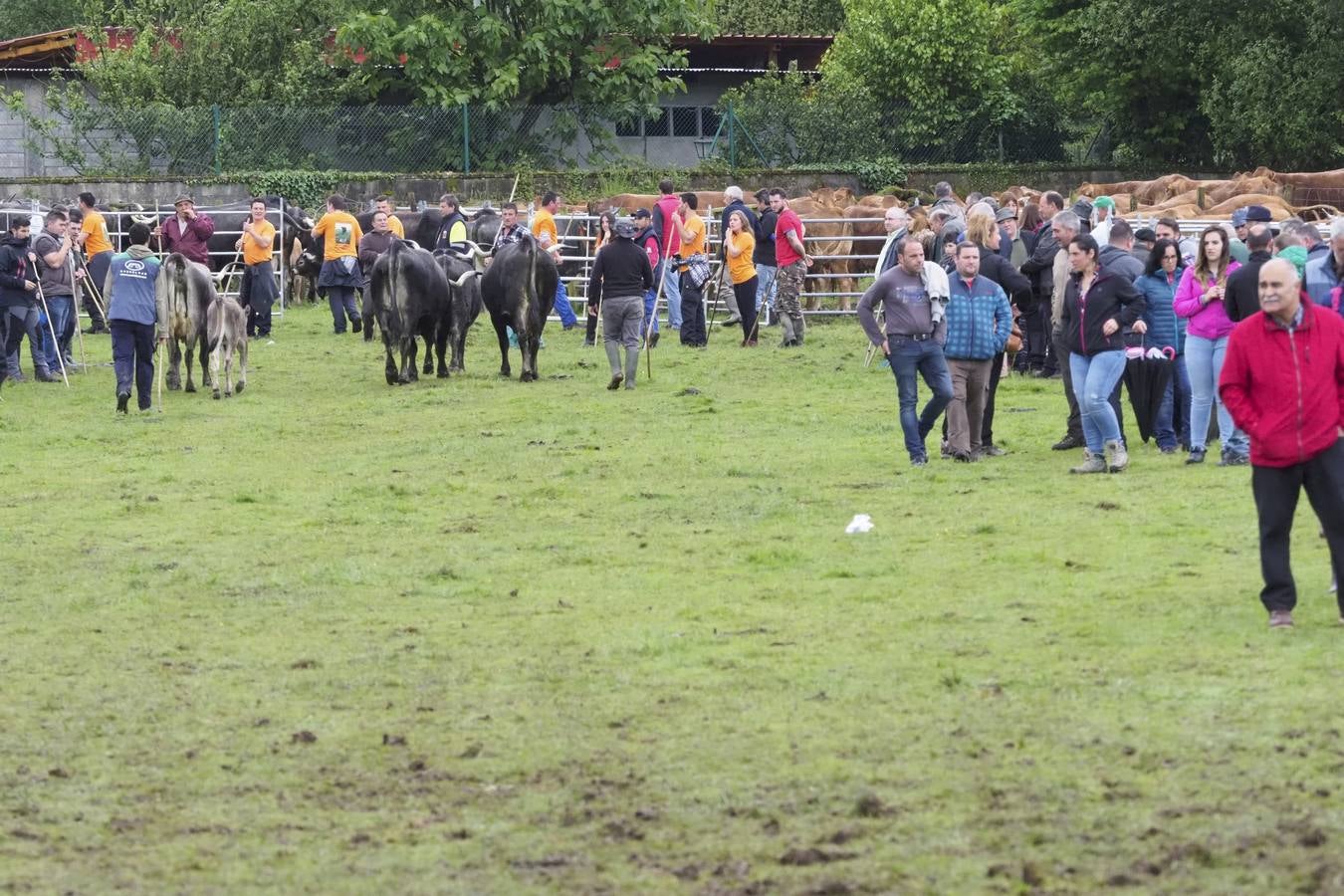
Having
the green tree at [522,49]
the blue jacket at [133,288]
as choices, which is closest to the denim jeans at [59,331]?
the blue jacket at [133,288]

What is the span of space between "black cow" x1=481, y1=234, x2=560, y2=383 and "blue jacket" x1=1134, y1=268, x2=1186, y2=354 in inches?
316

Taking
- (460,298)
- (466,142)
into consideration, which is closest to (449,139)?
(466,142)

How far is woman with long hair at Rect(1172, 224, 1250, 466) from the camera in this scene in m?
14.5

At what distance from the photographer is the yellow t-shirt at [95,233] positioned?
25859mm

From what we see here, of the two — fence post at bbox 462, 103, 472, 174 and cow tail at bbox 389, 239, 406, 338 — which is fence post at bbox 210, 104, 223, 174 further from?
cow tail at bbox 389, 239, 406, 338

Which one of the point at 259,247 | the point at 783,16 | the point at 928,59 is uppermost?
the point at 783,16

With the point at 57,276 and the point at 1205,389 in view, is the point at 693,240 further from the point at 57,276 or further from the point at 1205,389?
the point at 1205,389

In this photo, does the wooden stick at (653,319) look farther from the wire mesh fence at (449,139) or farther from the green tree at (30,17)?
the green tree at (30,17)

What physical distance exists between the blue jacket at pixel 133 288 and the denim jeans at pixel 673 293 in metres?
8.92

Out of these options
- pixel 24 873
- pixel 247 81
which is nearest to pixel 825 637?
pixel 24 873

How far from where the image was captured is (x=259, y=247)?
2628 centimetres

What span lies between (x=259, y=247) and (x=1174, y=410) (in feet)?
45.7

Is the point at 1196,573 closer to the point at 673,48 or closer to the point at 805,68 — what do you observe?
the point at 673,48

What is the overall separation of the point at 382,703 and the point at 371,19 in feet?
114
